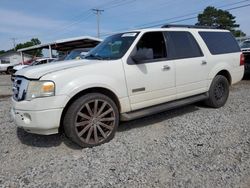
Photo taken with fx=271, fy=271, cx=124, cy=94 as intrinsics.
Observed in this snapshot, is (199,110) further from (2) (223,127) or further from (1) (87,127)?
(1) (87,127)

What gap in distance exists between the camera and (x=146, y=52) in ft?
16.0

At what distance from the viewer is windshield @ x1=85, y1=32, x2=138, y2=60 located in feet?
15.7

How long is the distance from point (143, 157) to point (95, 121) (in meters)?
0.99

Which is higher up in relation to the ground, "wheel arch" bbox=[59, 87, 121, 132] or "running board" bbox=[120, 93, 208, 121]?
"wheel arch" bbox=[59, 87, 121, 132]

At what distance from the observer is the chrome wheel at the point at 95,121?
4.16 m

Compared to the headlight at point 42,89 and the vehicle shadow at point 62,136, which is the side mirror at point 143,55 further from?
the headlight at point 42,89

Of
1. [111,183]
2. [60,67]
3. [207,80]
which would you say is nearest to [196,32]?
[207,80]

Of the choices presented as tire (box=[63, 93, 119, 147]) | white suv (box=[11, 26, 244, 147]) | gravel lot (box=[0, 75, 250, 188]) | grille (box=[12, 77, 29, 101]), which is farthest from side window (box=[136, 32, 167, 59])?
grille (box=[12, 77, 29, 101])

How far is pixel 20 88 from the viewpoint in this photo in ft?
13.9

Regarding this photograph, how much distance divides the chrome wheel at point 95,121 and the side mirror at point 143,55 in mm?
944

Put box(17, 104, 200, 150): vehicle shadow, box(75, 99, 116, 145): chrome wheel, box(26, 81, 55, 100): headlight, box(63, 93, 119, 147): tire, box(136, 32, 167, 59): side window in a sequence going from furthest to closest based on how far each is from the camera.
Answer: box(136, 32, 167, 59): side window < box(17, 104, 200, 150): vehicle shadow < box(75, 99, 116, 145): chrome wheel < box(63, 93, 119, 147): tire < box(26, 81, 55, 100): headlight

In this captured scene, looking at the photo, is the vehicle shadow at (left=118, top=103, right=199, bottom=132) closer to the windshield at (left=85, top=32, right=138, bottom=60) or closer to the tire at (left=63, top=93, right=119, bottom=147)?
the tire at (left=63, top=93, right=119, bottom=147)

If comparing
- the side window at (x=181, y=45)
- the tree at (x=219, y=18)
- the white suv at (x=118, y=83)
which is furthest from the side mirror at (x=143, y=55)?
the tree at (x=219, y=18)

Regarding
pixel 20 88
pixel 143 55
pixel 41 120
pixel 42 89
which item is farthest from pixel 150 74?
pixel 20 88
